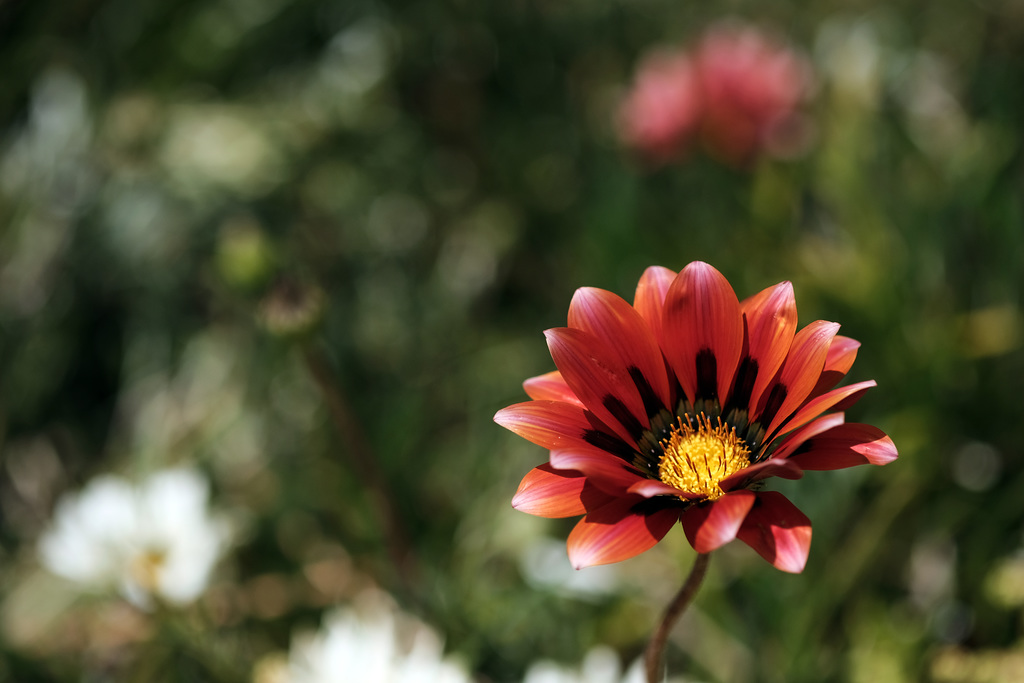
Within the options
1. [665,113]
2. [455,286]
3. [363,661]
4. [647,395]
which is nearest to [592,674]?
[363,661]

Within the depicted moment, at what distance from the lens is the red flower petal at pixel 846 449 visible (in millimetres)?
718

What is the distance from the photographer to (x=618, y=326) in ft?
2.78

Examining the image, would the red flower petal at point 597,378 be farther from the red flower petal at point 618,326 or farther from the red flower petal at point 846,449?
the red flower petal at point 846,449

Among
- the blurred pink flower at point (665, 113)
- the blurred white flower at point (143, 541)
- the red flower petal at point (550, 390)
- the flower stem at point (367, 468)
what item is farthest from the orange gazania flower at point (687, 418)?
the blurred pink flower at point (665, 113)

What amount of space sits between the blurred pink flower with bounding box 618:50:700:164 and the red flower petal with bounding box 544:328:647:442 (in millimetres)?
1383

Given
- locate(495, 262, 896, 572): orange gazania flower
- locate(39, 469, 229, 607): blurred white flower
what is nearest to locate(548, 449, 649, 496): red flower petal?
locate(495, 262, 896, 572): orange gazania flower

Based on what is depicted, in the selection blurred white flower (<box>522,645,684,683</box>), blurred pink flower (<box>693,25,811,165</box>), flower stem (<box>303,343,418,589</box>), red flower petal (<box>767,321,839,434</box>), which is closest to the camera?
red flower petal (<box>767,321,839,434</box>)

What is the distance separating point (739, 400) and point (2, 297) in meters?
2.05

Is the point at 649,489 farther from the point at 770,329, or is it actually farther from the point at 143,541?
the point at 143,541

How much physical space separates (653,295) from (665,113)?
55.0 inches

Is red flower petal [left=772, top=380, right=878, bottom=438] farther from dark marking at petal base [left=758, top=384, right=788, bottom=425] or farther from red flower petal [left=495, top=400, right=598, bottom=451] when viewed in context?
red flower petal [left=495, top=400, right=598, bottom=451]

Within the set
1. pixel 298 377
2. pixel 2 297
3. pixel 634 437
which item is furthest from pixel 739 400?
pixel 2 297

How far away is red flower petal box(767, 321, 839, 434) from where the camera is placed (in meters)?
0.76

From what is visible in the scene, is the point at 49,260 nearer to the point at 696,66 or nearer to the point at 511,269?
the point at 511,269
